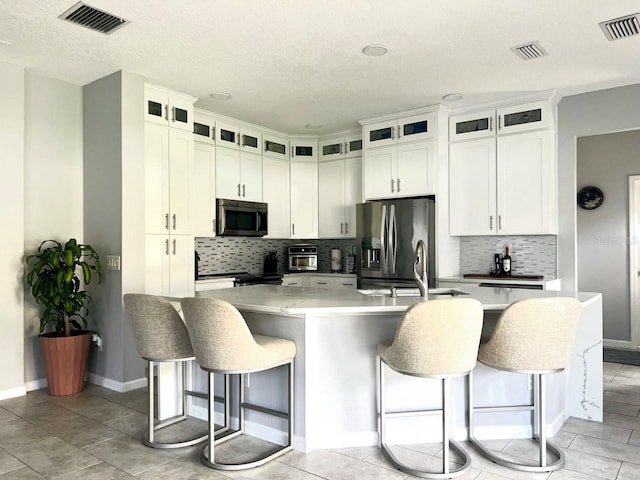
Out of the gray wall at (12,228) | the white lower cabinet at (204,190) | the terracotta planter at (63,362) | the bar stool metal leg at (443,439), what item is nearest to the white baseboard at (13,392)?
the gray wall at (12,228)

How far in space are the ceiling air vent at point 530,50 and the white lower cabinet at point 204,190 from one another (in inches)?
123

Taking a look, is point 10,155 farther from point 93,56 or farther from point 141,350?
point 141,350

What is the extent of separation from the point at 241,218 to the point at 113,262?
1.76 meters

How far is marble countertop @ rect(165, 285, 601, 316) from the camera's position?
2.56 metres

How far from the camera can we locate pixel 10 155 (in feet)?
12.2

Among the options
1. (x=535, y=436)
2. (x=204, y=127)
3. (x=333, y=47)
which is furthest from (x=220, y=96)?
(x=535, y=436)

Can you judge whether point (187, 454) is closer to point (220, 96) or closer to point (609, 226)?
point (220, 96)

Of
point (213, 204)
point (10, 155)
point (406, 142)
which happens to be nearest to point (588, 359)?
point (406, 142)

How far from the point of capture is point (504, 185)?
474 cm

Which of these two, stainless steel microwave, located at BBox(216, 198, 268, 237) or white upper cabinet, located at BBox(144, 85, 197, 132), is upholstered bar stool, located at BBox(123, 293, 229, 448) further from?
stainless steel microwave, located at BBox(216, 198, 268, 237)

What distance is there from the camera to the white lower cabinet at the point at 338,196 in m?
5.83

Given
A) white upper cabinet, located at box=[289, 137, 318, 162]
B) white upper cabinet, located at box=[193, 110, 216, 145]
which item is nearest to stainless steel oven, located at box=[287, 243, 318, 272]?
white upper cabinet, located at box=[289, 137, 318, 162]

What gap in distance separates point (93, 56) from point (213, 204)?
6.33 ft

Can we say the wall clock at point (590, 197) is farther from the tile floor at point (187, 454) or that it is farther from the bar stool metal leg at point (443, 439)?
the bar stool metal leg at point (443, 439)
